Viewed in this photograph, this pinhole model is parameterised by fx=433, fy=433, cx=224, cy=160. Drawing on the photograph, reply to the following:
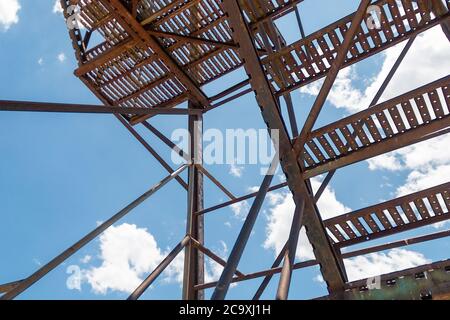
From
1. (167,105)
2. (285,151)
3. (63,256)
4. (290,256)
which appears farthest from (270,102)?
(167,105)

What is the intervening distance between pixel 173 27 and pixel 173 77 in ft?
3.29

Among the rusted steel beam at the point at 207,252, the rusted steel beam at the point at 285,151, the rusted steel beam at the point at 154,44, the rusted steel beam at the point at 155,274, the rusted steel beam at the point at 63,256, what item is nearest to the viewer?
the rusted steel beam at the point at 63,256

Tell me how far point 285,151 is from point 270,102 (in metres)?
0.62

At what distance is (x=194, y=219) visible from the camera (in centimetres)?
708

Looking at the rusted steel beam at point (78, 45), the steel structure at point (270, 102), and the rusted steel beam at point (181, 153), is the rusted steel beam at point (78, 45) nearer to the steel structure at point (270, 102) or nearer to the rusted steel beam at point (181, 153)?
the steel structure at point (270, 102)

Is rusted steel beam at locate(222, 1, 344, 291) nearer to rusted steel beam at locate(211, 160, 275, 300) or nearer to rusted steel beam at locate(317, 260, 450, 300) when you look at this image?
rusted steel beam at locate(317, 260, 450, 300)

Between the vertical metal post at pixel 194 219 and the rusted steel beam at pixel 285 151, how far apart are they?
87.7 inches

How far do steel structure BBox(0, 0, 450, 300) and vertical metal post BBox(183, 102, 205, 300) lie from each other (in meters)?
0.02

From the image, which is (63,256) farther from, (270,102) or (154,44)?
(154,44)

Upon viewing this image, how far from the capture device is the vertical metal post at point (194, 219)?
6.43 meters

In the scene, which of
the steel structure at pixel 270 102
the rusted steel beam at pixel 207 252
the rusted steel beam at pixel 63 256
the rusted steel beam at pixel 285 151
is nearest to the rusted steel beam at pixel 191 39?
the steel structure at pixel 270 102

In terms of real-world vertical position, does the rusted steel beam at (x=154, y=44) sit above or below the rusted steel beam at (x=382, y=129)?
above

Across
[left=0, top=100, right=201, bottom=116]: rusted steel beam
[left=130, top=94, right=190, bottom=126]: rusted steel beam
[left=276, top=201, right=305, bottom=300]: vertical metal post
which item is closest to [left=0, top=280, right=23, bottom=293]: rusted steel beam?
Answer: [left=0, top=100, right=201, bottom=116]: rusted steel beam
